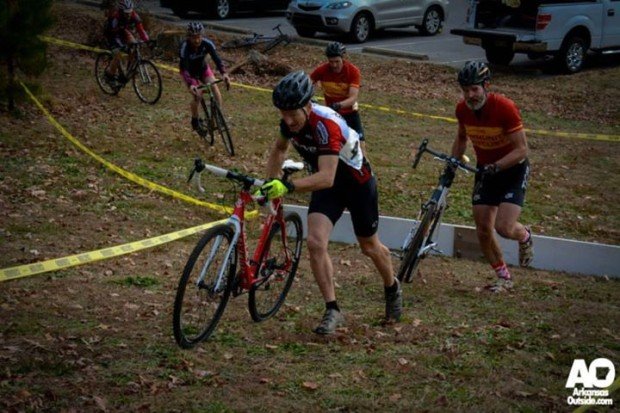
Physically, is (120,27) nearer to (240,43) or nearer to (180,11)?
(240,43)

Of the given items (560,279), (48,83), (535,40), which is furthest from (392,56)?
(560,279)

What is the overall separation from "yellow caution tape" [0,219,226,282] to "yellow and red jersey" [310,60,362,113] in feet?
8.84

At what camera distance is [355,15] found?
81.3 ft

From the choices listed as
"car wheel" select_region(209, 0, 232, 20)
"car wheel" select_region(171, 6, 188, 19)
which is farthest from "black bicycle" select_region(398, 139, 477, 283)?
"car wheel" select_region(171, 6, 188, 19)

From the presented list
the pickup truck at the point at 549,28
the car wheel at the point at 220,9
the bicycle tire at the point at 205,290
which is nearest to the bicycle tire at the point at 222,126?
the bicycle tire at the point at 205,290

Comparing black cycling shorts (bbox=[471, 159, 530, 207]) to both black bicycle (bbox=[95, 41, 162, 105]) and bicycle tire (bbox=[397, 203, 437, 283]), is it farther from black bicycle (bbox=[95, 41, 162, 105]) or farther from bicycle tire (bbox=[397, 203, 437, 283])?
black bicycle (bbox=[95, 41, 162, 105])

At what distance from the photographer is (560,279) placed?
9695mm

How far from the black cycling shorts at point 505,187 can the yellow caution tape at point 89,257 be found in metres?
3.09

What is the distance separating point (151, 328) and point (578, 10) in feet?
52.5

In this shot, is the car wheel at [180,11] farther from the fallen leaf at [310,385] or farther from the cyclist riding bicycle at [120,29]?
the fallen leaf at [310,385]

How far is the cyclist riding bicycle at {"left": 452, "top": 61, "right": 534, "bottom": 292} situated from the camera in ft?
28.6

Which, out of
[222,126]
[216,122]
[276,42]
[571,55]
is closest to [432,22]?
[276,42]

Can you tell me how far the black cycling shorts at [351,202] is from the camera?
25.0 ft

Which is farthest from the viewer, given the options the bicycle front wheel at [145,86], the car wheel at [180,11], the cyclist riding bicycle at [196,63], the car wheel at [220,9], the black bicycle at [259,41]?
the car wheel at [180,11]
